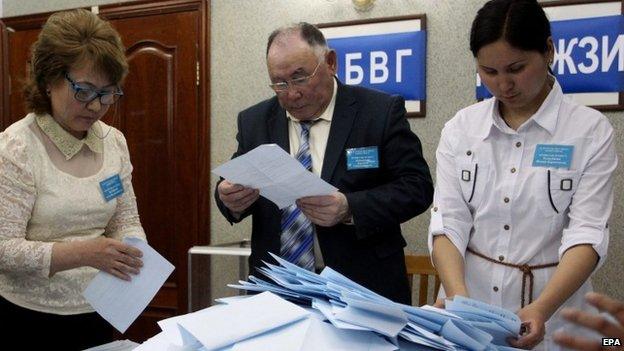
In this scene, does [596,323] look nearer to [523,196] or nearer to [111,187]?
[523,196]

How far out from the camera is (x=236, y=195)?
1678 millimetres

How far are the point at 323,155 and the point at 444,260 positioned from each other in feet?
1.65

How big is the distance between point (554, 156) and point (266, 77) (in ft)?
7.63

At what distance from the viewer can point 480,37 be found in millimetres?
1572

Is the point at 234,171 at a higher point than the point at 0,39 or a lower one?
lower

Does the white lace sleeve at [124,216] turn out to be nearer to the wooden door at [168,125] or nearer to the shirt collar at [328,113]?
the shirt collar at [328,113]

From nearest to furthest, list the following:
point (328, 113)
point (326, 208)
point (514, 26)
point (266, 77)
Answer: point (514, 26) → point (326, 208) → point (328, 113) → point (266, 77)

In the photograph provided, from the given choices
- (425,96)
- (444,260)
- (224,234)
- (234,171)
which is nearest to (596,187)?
(444,260)

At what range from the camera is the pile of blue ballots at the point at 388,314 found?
0.70 meters

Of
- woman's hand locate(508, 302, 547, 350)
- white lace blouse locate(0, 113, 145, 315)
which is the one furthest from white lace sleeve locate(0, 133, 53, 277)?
woman's hand locate(508, 302, 547, 350)

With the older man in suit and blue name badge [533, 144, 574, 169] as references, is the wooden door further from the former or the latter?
blue name badge [533, 144, 574, 169]

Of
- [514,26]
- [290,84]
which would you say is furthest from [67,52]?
[514,26]

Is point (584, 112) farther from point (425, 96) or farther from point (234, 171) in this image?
point (425, 96)

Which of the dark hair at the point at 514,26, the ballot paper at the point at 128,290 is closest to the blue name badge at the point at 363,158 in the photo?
the dark hair at the point at 514,26
